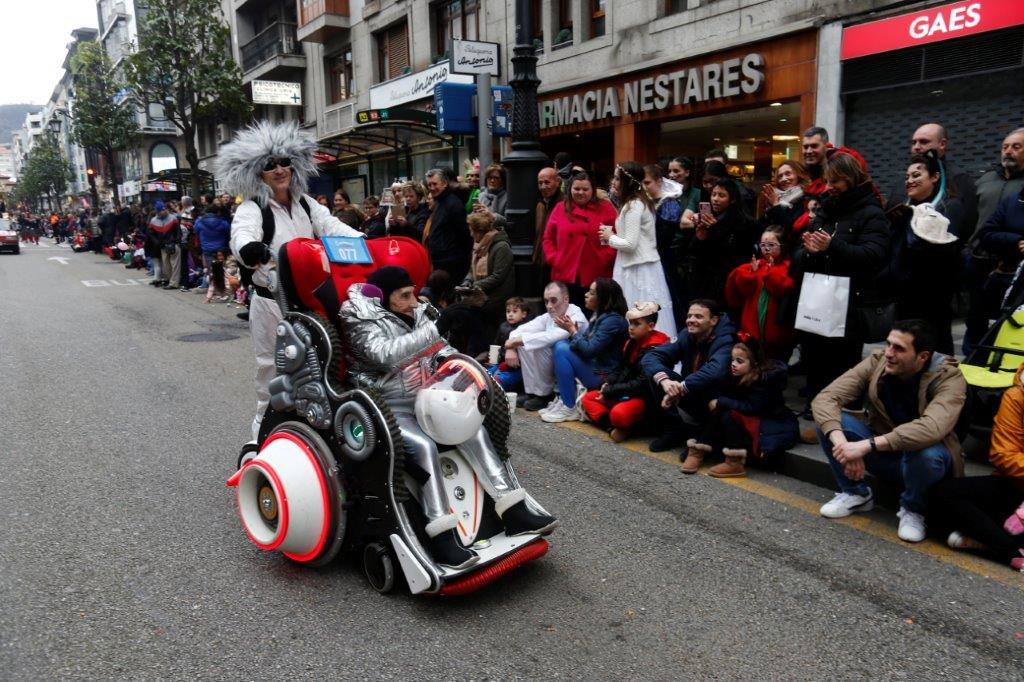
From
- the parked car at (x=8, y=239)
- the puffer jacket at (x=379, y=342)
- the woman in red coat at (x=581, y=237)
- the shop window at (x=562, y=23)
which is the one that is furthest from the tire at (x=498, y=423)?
the parked car at (x=8, y=239)

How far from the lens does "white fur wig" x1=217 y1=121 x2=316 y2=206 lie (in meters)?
4.75

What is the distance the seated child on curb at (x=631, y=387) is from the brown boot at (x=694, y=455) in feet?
1.94

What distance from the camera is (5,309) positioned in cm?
1359

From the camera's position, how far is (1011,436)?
145 inches

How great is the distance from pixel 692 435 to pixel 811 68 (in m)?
7.48

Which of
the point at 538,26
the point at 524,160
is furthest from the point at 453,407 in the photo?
the point at 538,26

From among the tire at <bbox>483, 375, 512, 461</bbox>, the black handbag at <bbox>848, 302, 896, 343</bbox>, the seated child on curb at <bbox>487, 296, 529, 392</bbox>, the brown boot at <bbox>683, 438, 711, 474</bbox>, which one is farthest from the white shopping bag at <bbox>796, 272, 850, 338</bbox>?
the seated child on curb at <bbox>487, 296, 529, 392</bbox>

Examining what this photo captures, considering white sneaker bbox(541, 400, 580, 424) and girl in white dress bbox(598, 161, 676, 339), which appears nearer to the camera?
white sneaker bbox(541, 400, 580, 424)

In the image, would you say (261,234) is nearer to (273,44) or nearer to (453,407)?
(453,407)

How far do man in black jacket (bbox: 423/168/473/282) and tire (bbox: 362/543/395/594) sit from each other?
5.17 meters

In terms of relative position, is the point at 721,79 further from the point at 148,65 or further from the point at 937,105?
the point at 148,65

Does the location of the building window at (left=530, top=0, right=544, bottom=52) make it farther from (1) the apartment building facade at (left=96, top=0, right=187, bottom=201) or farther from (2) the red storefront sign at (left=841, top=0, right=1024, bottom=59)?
(1) the apartment building facade at (left=96, top=0, right=187, bottom=201)

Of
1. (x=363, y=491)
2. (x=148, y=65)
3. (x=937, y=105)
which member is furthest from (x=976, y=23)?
(x=148, y=65)

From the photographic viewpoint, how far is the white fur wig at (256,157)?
15.6 feet
